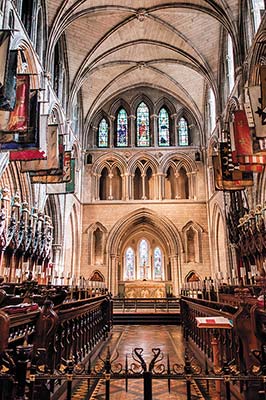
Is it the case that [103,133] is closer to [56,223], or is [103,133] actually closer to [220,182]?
[56,223]

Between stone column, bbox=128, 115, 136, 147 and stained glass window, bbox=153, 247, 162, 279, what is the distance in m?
7.50

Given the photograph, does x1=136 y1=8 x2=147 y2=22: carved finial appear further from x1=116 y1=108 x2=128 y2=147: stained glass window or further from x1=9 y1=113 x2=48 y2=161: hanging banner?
x1=9 y1=113 x2=48 y2=161: hanging banner

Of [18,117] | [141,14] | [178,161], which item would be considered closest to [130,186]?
[178,161]

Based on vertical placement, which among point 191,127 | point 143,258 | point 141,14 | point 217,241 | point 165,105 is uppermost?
point 141,14

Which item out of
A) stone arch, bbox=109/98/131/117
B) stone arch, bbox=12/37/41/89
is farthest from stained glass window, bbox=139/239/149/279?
stone arch, bbox=12/37/41/89

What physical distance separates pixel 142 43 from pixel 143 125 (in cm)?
591

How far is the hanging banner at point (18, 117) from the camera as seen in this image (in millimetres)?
8508

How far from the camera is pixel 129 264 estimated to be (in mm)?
24375

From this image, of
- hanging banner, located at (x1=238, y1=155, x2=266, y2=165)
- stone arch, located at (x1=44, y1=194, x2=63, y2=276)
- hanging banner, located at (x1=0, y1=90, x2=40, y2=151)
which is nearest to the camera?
hanging banner, located at (x1=0, y1=90, x2=40, y2=151)

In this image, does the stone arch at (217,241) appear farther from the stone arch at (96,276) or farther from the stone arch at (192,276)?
the stone arch at (96,276)

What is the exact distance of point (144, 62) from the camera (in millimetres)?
22422

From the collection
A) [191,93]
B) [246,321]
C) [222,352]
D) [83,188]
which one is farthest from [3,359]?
[191,93]

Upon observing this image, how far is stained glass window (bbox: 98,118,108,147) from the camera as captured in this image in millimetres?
24828

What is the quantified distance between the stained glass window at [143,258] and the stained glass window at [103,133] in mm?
7349
